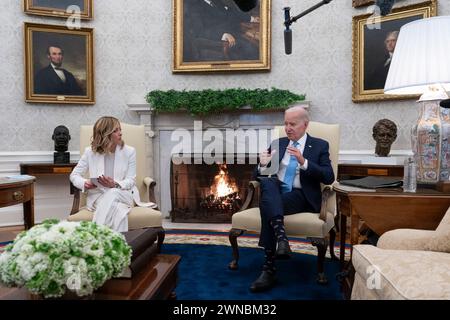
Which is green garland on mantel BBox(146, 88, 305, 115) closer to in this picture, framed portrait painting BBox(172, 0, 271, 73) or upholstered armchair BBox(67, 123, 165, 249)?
framed portrait painting BBox(172, 0, 271, 73)

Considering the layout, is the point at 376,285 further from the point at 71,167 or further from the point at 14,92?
the point at 14,92

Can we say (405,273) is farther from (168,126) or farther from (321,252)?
(168,126)

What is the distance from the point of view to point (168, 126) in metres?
5.30

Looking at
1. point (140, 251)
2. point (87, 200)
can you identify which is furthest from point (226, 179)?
point (140, 251)

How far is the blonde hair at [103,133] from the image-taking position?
3.21m

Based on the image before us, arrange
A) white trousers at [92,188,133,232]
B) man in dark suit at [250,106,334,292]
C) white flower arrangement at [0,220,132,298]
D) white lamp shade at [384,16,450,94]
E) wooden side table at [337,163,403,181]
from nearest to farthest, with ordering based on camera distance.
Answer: white flower arrangement at [0,220,132,298], white lamp shade at [384,16,450,94], man in dark suit at [250,106,334,292], white trousers at [92,188,133,232], wooden side table at [337,163,403,181]

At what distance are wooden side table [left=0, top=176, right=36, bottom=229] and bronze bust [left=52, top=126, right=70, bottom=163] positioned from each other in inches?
64.6

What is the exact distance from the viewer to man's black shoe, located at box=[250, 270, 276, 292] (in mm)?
2598

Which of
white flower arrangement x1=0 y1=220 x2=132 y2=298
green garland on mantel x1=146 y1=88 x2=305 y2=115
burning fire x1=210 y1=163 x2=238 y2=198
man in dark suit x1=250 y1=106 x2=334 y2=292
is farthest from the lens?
burning fire x1=210 y1=163 x2=238 y2=198

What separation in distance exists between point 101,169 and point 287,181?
169 centimetres

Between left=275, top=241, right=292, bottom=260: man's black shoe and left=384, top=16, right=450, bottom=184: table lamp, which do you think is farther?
left=275, top=241, right=292, bottom=260: man's black shoe

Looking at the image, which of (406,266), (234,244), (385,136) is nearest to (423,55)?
(406,266)

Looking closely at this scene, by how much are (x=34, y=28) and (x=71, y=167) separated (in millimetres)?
2047

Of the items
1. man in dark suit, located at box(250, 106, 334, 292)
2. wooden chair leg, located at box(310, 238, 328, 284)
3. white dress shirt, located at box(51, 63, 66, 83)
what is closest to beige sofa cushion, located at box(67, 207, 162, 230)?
man in dark suit, located at box(250, 106, 334, 292)
